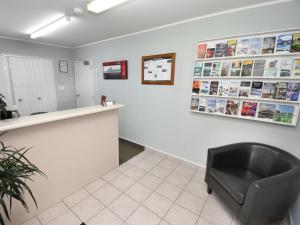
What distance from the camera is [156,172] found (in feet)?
8.20

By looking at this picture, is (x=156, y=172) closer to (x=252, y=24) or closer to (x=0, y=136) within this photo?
(x=0, y=136)

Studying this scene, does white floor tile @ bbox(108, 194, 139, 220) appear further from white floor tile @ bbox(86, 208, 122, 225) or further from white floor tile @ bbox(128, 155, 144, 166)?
white floor tile @ bbox(128, 155, 144, 166)

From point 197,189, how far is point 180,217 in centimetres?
55

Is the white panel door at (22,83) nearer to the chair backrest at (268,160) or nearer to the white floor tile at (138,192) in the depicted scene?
the white floor tile at (138,192)

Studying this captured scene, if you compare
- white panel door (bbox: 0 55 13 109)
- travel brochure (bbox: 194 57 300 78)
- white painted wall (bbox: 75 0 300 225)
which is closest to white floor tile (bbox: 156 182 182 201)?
white painted wall (bbox: 75 0 300 225)

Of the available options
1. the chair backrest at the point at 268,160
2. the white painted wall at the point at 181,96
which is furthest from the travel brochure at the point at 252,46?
the chair backrest at the point at 268,160

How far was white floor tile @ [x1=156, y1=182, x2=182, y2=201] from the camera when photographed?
1988 millimetres

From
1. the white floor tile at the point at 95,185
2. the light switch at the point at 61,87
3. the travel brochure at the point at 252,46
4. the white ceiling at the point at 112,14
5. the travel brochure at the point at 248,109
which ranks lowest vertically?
the white floor tile at the point at 95,185

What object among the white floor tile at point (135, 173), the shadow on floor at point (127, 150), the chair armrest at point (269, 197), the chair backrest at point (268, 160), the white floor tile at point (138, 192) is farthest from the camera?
the shadow on floor at point (127, 150)

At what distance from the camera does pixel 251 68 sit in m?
1.94

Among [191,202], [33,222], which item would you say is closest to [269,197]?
[191,202]

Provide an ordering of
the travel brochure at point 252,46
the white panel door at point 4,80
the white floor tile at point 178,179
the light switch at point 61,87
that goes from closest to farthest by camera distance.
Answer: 1. the travel brochure at point 252,46
2. the white floor tile at point 178,179
3. the white panel door at point 4,80
4. the light switch at point 61,87

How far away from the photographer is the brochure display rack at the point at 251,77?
5.68 ft

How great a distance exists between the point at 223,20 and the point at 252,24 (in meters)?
0.38
